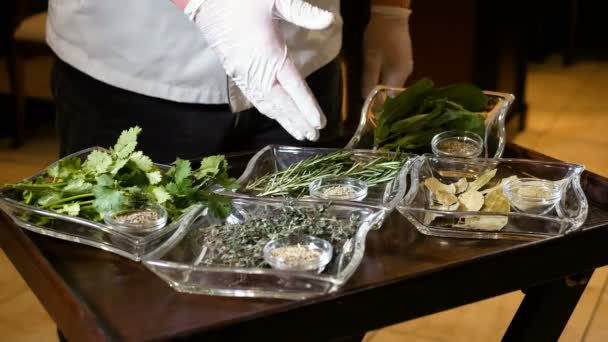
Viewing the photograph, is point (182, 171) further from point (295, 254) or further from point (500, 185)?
point (500, 185)

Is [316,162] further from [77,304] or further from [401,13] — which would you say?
[401,13]

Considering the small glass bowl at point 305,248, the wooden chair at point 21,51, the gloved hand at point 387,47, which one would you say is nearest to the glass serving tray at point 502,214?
the small glass bowl at point 305,248

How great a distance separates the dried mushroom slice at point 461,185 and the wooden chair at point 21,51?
7.81ft

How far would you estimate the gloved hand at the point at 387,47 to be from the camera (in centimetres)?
145

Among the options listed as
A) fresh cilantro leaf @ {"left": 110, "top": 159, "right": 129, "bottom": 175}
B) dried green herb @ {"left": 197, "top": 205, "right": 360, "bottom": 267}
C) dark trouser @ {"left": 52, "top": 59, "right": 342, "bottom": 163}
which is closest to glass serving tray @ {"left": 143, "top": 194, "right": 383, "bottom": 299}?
dried green herb @ {"left": 197, "top": 205, "right": 360, "bottom": 267}

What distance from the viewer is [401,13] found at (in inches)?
57.1

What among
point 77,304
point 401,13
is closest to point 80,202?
point 77,304

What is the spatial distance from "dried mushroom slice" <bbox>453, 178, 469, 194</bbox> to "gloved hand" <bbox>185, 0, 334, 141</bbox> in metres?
0.18

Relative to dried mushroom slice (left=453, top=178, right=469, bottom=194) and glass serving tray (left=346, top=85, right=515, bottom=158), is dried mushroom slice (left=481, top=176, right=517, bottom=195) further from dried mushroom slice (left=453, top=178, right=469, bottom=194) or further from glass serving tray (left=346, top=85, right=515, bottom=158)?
glass serving tray (left=346, top=85, right=515, bottom=158)

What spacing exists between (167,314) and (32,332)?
131 centimetres

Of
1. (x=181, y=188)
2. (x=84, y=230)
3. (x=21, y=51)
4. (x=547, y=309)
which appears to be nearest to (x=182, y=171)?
(x=181, y=188)

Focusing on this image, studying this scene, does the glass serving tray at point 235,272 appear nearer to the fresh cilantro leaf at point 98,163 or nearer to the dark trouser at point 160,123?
the fresh cilantro leaf at point 98,163

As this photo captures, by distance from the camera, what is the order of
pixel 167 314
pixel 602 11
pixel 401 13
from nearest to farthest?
pixel 167 314 < pixel 401 13 < pixel 602 11

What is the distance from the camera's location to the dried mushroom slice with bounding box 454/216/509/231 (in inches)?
34.7
